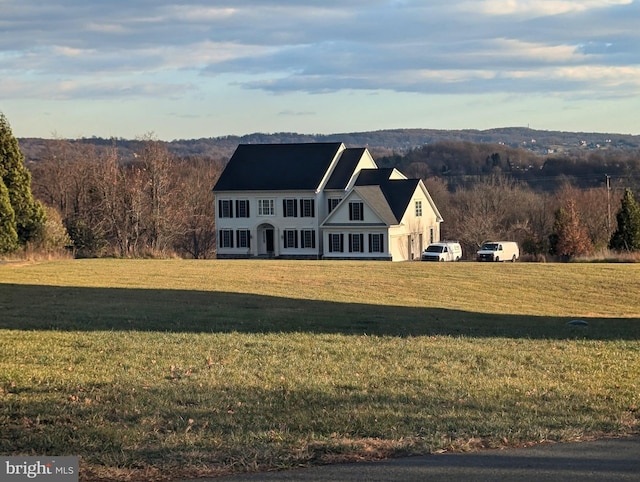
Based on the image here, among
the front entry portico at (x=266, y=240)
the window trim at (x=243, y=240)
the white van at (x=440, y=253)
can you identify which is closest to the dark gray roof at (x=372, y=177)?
the front entry portico at (x=266, y=240)

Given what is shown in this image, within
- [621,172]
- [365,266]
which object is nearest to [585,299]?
[365,266]

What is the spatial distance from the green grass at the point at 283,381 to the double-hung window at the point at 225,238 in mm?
45953

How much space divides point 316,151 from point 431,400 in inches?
2461

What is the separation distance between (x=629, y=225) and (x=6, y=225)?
37285mm

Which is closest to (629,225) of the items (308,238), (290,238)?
(308,238)

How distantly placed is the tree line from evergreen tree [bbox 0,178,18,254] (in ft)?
0.15

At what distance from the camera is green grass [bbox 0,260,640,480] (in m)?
7.35

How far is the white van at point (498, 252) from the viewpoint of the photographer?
58000mm

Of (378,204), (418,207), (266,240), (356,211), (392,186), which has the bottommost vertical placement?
(266,240)

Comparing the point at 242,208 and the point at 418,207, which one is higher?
the point at 242,208

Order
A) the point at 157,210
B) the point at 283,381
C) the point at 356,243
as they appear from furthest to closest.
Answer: the point at 157,210 → the point at 356,243 → the point at 283,381

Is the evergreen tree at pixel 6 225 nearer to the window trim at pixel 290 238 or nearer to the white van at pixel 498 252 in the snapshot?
the window trim at pixel 290 238

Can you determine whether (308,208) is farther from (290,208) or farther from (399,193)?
(399,193)

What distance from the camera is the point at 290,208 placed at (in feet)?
226
